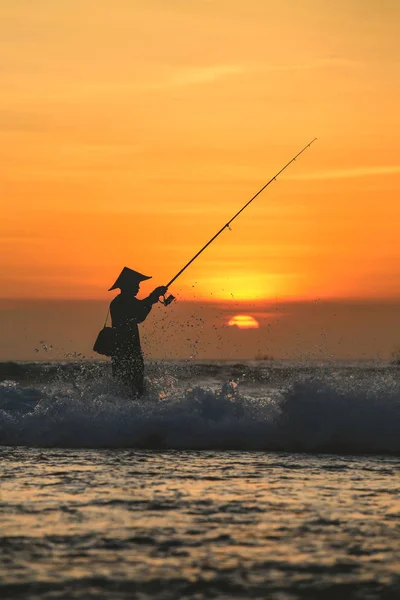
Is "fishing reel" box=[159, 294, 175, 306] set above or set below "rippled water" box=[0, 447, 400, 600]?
above

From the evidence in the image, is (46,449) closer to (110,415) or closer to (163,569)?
(110,415)

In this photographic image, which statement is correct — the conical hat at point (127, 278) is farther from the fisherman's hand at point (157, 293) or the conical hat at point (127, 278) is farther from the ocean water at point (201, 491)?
the ocean water at point (201, 491)

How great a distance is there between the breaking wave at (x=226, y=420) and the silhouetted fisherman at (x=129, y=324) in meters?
0.35

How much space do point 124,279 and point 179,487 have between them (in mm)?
5388

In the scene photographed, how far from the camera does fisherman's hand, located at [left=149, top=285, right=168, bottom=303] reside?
14.2 metres

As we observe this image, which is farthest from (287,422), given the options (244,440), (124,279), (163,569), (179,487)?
(163,569)

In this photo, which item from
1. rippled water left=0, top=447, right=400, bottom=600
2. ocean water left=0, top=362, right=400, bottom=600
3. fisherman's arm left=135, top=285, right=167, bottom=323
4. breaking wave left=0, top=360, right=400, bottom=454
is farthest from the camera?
fisherman's arm left=135, top=285, right=167, bottom=323

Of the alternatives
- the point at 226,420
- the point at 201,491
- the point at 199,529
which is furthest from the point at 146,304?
the point at 199,529

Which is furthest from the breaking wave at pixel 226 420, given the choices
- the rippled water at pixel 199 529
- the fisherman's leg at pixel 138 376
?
the rippled water at pixel 199 529

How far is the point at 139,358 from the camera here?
14234 mm

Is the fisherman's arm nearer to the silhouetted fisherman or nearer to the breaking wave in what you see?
the silhouetted fisherman

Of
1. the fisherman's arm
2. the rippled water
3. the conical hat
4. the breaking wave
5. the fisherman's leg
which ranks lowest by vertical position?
the rippled water

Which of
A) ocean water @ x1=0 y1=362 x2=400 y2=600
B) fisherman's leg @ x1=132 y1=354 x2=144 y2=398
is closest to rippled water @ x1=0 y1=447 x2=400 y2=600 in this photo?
ocean water @ x1=0 y1=362 x2=400 y2=600

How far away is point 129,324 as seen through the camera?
14227mm
